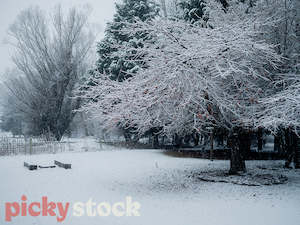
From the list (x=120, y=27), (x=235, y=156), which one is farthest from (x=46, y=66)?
(x=235, y=156)

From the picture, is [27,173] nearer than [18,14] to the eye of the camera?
Yes

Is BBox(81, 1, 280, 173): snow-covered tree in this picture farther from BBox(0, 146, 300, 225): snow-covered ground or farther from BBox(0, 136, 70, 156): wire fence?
BBox(0, 136, 70, 156): wire fence

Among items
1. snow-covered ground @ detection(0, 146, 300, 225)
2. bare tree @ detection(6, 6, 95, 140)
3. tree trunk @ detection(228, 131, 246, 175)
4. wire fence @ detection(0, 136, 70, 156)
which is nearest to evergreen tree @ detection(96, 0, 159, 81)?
bare tree @ detection(6, 6, 95, 140)

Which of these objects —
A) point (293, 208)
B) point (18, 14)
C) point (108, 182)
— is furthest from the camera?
point (18, 14)

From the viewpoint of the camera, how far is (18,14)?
86.7ft

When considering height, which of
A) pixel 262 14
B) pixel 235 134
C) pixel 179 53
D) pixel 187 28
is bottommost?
pixel 235 134

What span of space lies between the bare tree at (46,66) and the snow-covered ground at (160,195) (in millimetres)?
14107

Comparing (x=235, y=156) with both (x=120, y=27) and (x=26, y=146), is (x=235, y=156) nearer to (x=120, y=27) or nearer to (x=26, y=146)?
(x=26, y=146)

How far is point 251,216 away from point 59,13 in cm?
2731

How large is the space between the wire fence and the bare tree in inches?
212

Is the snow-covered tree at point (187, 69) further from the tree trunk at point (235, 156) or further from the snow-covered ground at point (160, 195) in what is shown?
the snow-covered ground at point (160, 195)

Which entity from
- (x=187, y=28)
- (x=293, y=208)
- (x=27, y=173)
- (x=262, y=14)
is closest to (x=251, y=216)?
(x=293, y=208)

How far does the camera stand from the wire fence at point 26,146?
18.1m

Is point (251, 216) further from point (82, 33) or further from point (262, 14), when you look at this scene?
point (82, 33)
